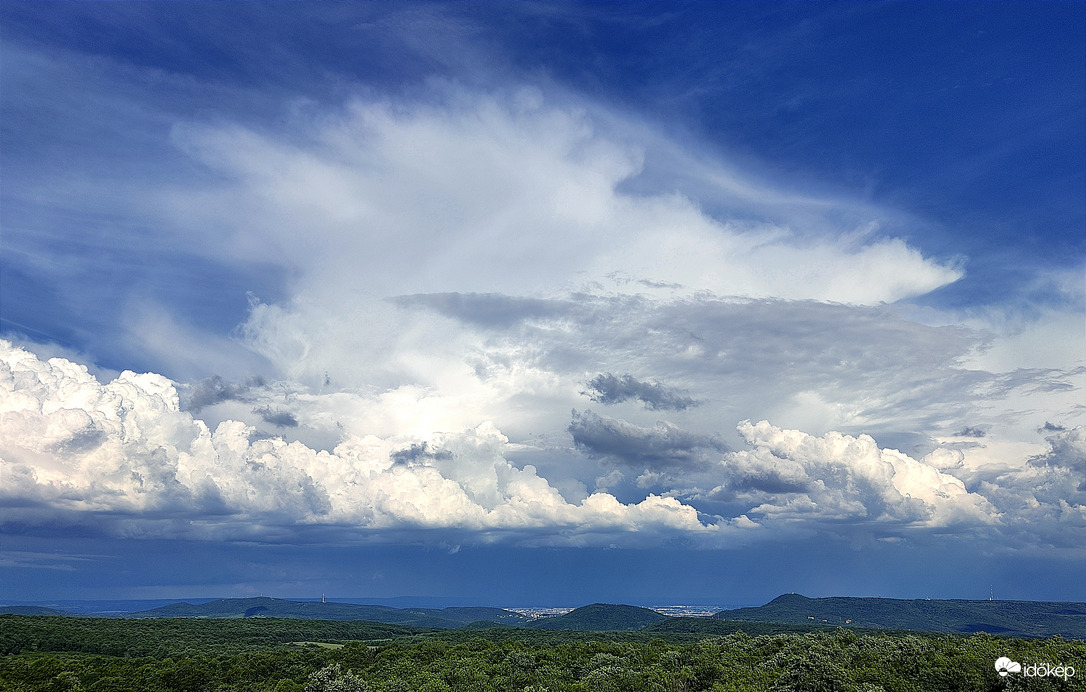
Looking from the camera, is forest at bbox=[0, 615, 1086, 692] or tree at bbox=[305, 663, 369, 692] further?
tree at bbox=[305, 663, 369, 692]

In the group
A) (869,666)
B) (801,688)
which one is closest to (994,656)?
(869,666)

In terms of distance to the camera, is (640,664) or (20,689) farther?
(640,664)

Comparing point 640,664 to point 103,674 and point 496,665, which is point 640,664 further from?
point 103,674

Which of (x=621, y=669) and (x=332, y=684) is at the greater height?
(x=621, y=669)

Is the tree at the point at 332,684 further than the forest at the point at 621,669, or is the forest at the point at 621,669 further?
the tree at the point at 332,684

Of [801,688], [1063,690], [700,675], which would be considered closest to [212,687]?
[700,675]

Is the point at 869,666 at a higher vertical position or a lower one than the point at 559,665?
higher

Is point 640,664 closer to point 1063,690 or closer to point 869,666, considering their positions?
point 869,666

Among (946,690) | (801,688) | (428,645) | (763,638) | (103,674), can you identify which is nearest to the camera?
(946,690)

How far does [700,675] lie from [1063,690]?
5749cm

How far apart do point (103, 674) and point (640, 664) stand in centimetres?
10863

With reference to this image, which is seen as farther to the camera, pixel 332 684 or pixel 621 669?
pixel 621 669

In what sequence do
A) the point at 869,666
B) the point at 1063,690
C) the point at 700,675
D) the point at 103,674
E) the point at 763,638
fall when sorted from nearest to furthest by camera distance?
the point at 1063,690 → the point at 869,666 → the point at 700,675 → the point at 103,674 → the point at 763,638

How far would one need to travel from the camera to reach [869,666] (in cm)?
8600
